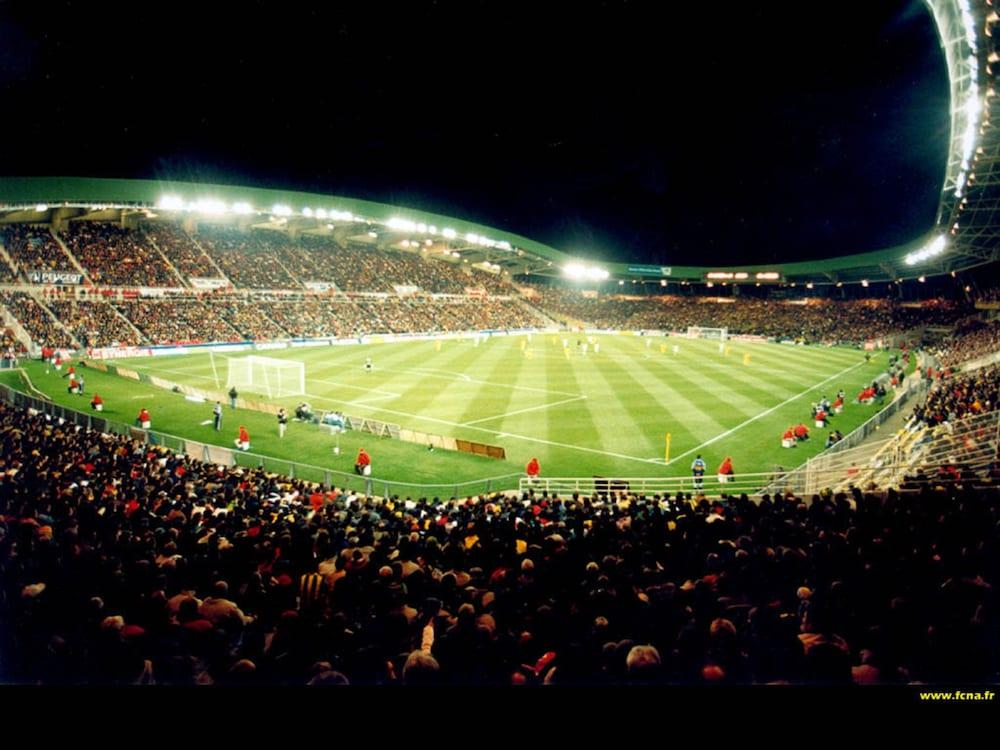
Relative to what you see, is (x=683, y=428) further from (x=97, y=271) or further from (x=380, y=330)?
(x=97, y=271)

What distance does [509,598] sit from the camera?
5.12 meters

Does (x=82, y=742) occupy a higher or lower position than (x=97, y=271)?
lower

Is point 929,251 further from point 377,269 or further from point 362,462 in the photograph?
point 377,269

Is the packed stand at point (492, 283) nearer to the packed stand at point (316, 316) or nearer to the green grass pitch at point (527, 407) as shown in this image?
the packed stand at point (316, 316)

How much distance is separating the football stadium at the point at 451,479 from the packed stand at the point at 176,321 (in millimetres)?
300

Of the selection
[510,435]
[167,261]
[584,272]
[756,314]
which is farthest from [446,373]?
[756,314]

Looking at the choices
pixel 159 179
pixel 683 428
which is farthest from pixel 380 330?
pixel 683 428

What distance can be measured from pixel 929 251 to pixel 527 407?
47059mm

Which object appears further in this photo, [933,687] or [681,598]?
[681,598]

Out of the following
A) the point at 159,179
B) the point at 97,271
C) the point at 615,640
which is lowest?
the point at 615,640

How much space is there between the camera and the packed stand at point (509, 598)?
3896 millimetres

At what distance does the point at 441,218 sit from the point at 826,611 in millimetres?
69268

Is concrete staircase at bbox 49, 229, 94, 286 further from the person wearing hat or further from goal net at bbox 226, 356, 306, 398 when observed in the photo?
the person wearing hat

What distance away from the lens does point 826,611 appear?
483 cm
